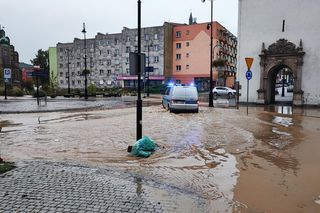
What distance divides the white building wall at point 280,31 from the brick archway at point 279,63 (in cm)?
43

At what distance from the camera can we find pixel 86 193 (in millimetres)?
5176

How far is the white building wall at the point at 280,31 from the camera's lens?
2594 centimetres

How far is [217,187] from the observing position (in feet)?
20.0

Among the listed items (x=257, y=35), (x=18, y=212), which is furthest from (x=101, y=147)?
(x=257, y=35)

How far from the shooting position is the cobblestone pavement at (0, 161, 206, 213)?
183 inches

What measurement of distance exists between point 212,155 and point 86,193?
442 cm

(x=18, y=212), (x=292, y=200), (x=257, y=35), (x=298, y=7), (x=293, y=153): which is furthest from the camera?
(x=257, y=35)

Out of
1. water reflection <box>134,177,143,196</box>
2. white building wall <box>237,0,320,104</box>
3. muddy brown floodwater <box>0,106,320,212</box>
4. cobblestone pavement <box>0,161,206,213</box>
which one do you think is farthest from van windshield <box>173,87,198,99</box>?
water reflection <box>134,177,143,196</box>

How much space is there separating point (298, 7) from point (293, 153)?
69.0 feet

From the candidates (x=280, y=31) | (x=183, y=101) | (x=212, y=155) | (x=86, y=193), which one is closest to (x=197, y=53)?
(x=280, y=31)

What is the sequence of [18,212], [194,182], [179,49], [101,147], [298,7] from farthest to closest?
[179,49] < [298,7] < [101,147] < [194,182] < [18,212]

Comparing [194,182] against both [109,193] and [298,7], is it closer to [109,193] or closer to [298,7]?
[109,193]

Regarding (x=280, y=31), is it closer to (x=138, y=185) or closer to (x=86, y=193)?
(x=138, y=185)

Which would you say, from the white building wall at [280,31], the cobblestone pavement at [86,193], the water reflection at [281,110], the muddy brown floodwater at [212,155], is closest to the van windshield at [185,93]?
the muddy brown floodwater at [212,155]
